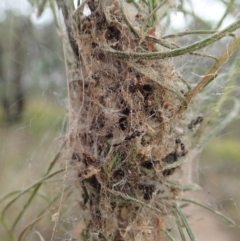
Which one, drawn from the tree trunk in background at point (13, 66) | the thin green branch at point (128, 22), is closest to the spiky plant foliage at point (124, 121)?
the thin green branch at point (128, 22)

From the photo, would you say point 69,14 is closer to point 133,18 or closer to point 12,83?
point 133,18

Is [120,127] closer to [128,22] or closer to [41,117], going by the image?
[128,22]

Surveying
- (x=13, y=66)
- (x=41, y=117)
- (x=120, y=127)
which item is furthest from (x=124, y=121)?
(x=13, y=66)

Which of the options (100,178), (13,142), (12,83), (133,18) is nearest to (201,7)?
(133,18)

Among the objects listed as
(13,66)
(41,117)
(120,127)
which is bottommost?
(120,127)

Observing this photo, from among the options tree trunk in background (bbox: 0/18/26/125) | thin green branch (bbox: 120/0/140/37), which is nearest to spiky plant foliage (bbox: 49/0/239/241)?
thin green branch (bbox: 120/0/140/37)

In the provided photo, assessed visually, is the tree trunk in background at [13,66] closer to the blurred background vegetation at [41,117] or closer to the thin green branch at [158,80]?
the blurred background vegetation at [41,117]
